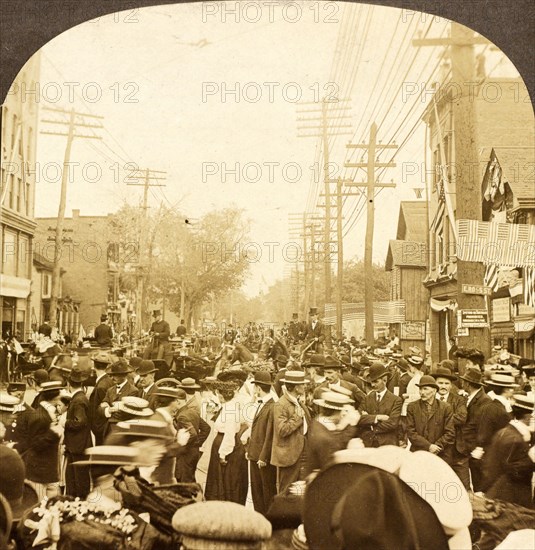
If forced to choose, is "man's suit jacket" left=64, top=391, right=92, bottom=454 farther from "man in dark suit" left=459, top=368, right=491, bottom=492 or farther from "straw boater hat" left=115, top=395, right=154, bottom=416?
"man in dark suit" left=459, top=368, right=491, bottom=492

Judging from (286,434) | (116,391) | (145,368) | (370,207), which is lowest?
(286,434)

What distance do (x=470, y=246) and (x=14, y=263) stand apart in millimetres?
2285

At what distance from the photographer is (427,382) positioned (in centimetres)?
330

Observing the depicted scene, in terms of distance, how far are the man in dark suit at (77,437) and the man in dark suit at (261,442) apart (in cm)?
78

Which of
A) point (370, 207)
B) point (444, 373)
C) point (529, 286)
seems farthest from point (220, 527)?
point (529, 286)

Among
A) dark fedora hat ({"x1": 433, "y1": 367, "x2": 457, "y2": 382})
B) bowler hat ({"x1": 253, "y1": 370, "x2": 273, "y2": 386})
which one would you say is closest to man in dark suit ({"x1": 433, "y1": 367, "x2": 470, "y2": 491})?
dark fedora hat ({"x1": 433, "y1": 367, "x2": 457, "y2": 382})

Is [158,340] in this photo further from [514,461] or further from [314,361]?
[514,461]

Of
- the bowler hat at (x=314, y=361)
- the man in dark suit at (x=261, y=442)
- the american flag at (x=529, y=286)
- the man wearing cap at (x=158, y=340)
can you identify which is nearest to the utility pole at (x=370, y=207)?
the bowler hat at (x=314, y=361)

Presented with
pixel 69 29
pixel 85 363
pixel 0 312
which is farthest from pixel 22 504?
pixel 69 29

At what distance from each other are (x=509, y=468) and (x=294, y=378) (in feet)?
3.56

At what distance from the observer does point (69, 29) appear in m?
3.33

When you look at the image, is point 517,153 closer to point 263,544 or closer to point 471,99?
point 471,99

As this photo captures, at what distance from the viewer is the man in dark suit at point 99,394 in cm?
324

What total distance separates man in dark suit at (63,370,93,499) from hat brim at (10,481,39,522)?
0.51 ft
